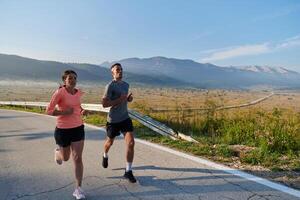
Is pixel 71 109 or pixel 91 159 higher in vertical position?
pixel 71 109

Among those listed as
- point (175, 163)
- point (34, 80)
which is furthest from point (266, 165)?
point (34, 80)

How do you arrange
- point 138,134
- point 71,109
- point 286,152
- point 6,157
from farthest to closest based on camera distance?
point 138,134 → point 6,157 → point 286,152 → point 71,109

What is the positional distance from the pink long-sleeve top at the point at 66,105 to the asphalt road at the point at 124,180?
102 cm

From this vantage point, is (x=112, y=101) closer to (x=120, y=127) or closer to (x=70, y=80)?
(x=120, y=127)

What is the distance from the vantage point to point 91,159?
726cm

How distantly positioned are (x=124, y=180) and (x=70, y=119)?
1458 mm

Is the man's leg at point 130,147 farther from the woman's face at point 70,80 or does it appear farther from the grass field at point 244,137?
the grass field at point 244,137

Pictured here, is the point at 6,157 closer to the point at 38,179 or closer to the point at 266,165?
the point at 38,179

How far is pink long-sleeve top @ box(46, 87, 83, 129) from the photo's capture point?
4742 mm

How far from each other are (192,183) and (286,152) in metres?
2.82

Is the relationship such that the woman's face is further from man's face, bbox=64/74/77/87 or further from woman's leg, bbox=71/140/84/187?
woman's leg, bbox=71/140/84/187

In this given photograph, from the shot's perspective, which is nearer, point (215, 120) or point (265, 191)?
point (265, 191)

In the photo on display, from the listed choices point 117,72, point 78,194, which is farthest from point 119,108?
point 78,194

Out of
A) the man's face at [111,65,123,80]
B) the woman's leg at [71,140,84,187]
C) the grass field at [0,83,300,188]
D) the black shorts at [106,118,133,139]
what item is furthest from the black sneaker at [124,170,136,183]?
the grass field at [0,83,300,188]
